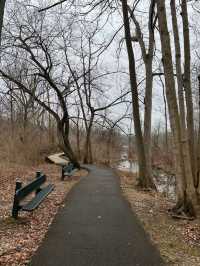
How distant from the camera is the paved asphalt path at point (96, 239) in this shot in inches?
200

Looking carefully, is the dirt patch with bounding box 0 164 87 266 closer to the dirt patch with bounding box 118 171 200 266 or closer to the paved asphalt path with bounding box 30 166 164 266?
the paved asphalt path with bounding box 30 166 164 266

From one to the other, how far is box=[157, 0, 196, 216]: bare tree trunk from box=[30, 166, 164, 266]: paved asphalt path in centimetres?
133

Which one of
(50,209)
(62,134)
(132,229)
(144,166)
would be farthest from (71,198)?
(62,134)

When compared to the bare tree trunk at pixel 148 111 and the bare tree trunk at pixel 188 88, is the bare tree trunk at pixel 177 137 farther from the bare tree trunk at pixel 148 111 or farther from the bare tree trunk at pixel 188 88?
the bare tree trunk at pixel 148 111

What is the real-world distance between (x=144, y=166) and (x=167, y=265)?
31.4ft

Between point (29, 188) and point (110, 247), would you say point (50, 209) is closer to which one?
point (29, 188)

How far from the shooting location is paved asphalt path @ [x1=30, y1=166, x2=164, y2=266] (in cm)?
509

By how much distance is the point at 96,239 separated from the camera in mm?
6164

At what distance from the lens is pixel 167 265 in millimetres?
5016

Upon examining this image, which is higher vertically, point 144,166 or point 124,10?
point 124,10

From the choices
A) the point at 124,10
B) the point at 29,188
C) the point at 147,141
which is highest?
the point at 124,10

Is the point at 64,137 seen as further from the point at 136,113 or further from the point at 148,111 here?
the point at 136,113

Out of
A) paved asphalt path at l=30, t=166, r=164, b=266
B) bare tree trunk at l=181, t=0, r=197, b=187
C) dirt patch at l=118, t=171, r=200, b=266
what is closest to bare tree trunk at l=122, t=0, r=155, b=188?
bare tree trunk at l=181, t=0, r=197, b=187

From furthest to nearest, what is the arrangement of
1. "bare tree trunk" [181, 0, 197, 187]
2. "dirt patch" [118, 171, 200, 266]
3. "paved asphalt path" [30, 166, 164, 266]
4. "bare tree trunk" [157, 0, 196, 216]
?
"bare tree trunk" [181, 0, 197, 187] < "bare tree trunk" [157, 0, 196, 216] < "dirt patch" [118, 171, 200, 266] < "paved asphalt path" [30, 166, 164, 266]
